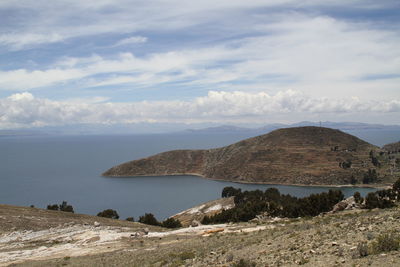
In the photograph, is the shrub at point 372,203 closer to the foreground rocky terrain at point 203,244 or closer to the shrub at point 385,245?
the foreground rocky terrain at point 203,244

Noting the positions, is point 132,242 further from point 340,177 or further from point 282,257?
point 340,177

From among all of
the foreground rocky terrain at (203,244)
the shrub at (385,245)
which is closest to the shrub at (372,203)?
the foreground rocky terrain at (203,244)

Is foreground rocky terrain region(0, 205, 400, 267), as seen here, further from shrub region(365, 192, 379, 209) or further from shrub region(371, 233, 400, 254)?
shrub region(365, 192, 379, 209)

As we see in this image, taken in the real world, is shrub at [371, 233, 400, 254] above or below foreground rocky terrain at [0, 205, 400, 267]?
above

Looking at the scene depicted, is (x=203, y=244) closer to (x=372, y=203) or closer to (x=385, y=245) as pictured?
(x=385, y=245)

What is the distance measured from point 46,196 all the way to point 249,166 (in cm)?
10954

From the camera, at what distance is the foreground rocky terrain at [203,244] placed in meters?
15.7

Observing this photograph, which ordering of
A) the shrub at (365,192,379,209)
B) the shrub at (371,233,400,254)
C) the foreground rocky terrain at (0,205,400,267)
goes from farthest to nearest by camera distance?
the shrub at (365,192,379,209) < the foreground rocky terrain at (0,205,400,267) < the shrub at (371,233,400,254)

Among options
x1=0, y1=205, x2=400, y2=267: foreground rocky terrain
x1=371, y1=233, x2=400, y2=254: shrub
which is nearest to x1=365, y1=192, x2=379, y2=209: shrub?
x1=0, y1=205, x2=400, y2=267: foreground rocky terrain

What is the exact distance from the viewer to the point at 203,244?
26.8 metres

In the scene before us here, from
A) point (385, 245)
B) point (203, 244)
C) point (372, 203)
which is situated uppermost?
point (385, 245)

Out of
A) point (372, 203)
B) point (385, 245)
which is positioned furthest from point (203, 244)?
point (372, 203)

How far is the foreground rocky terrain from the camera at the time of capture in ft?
51.4

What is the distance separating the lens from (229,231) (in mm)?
32938
